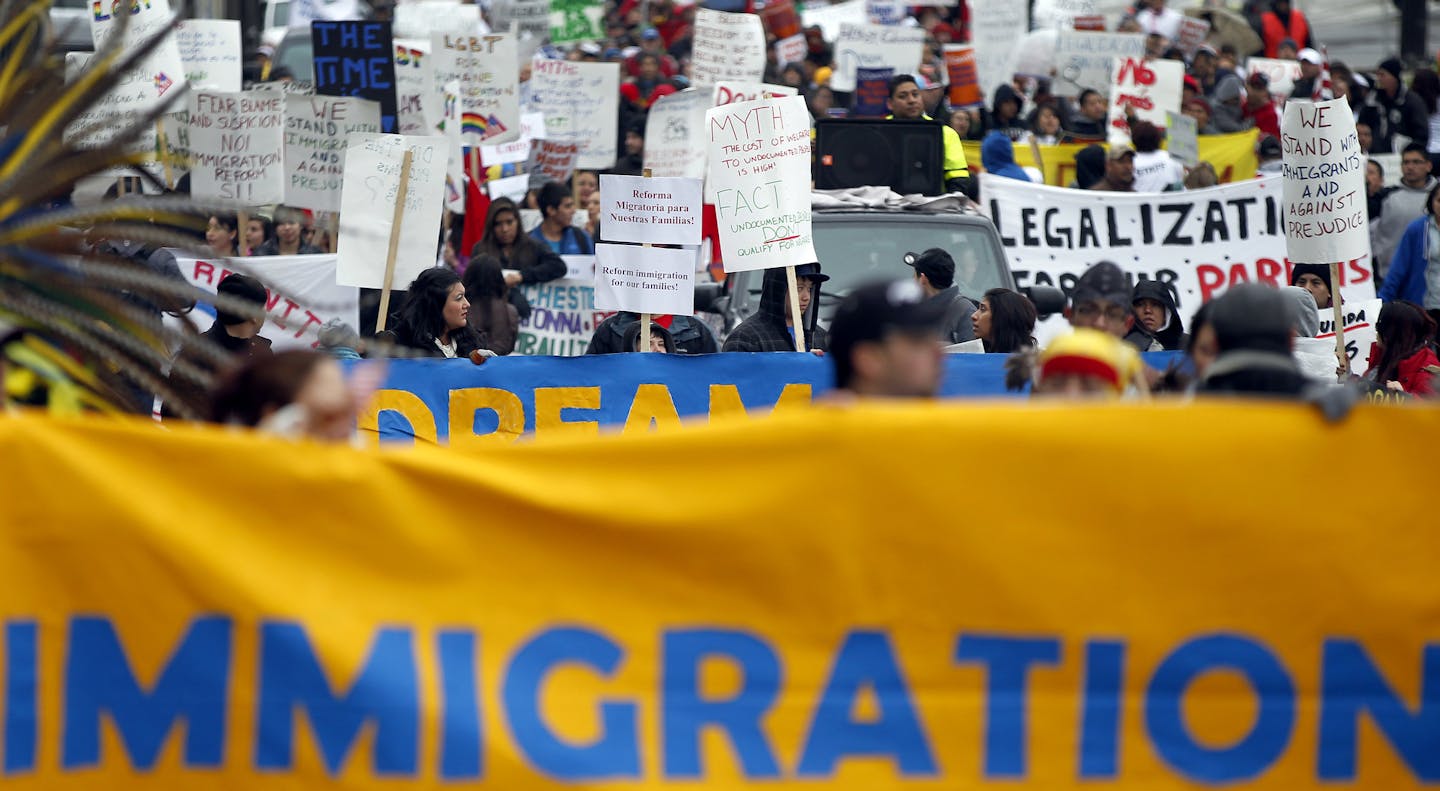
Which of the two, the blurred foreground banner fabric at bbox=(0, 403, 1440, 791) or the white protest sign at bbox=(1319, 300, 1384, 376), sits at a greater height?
the blurred foreground banner fabric at bbox=(0, 403, 1440, 791)

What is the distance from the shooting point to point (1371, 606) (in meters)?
4.64

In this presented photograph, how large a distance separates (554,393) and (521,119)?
23.0 feet

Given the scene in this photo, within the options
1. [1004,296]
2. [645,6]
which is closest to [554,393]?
[1004,296]

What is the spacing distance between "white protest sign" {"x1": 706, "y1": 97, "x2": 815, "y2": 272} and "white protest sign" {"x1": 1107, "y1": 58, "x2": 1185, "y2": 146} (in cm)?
816

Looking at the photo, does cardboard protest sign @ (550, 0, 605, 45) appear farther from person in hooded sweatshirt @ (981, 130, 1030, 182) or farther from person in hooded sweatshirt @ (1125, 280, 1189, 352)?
person in hooded sweatshirt @ (1125, 280, 1189, 352)

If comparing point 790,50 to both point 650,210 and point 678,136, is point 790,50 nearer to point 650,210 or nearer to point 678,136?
point 678,136

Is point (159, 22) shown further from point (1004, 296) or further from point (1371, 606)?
point (1371, 606)

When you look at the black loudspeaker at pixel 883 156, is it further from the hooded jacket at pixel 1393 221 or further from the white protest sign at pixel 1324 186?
the hooded jacket at pixel 1393 221

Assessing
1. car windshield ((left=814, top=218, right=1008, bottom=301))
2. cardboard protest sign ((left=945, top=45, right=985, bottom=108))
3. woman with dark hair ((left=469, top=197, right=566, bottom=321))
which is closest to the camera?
car windshield ((left=814, top=218, right=1008, bottom=301))

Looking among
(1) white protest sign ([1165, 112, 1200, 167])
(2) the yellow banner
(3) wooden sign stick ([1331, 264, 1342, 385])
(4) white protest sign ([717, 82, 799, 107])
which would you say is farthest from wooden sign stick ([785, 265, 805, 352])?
(1) white protest sign ([1165, 112, 1200, 167])

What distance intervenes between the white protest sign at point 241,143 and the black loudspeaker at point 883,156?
3.35 m

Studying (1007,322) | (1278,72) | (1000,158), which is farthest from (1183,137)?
(1007,322)

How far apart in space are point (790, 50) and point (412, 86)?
22.2ft

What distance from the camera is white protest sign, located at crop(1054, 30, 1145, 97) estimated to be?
19203 millimetres
